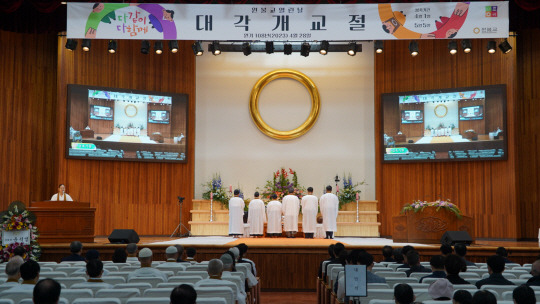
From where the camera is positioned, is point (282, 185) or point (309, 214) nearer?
point (309, 214)

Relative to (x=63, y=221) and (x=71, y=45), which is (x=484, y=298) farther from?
(x=71, y=45)

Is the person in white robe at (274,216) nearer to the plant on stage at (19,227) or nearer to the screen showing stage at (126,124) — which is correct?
the screen showing stage at (126,124)

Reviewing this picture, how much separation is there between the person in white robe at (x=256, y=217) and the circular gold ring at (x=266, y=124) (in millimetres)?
2974

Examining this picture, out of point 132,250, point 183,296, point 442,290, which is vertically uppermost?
point 183,296

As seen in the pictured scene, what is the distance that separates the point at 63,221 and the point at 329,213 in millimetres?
6268

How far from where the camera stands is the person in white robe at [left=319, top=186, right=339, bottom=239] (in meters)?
15.0

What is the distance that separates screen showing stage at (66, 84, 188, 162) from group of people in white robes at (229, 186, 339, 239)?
261 cm

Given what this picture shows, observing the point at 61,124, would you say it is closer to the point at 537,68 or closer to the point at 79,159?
the point at 79,159

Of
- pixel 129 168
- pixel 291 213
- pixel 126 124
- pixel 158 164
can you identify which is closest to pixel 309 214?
pixel 291 213

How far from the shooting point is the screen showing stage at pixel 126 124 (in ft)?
50.5

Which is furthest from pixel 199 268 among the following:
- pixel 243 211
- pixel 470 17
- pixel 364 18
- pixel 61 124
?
pixel 61 124

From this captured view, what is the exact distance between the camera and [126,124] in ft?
52.4

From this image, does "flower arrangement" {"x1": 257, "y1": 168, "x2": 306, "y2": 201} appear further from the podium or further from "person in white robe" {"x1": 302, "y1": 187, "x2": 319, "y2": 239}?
the podium

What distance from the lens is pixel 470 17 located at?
11.4 meters
